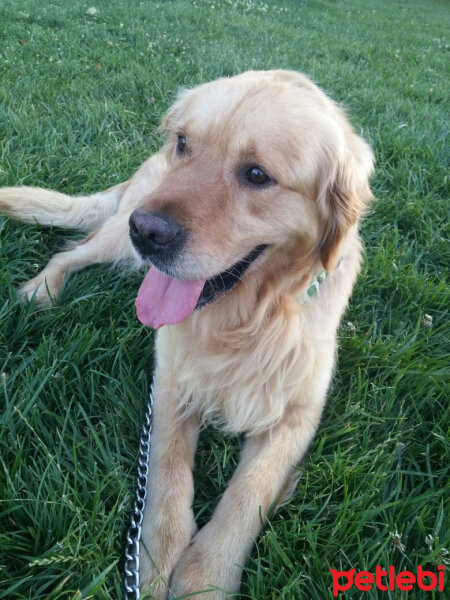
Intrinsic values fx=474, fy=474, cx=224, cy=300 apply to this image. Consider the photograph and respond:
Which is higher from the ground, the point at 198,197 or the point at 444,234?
the point at 198,197

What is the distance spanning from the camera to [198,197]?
1665mm

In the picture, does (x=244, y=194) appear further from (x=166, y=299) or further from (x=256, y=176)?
(x=166, y=299)

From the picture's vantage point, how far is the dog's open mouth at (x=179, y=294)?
181 centimetres

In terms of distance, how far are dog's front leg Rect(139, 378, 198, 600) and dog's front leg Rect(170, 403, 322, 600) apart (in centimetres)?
5

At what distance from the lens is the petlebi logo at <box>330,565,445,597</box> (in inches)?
56.8

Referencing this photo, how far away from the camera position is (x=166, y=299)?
1.86 meters

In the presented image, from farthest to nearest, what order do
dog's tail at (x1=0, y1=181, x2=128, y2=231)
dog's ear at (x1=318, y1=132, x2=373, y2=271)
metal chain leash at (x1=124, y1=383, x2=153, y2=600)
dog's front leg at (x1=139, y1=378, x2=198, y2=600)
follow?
dog's tail at (x1=0, y1=181, x2=128, y2=231)
dog's ear at (x1=318, y1=132, x2=373, y2=271)
dog's front leg at (x1=139, y1=378, x2=198, y2=600)
metal chain leash at (x1=124, y1=383, x2=153, y2=600)

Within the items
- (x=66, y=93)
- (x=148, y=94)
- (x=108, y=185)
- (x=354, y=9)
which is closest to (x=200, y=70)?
(x=148, y=94)

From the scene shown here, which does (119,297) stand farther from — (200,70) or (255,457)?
(200,70)

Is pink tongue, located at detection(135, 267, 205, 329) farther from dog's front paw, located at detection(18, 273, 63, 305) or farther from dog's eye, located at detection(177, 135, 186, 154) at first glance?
dog's front paw, located at detection(18, 273, 63, 305)

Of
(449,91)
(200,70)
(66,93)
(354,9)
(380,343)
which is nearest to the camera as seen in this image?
(380,343)

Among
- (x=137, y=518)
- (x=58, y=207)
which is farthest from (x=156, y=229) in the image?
(x=58, y=207)

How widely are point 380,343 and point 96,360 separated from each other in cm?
135

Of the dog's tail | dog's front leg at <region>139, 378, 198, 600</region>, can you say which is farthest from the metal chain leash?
the dog's tail
